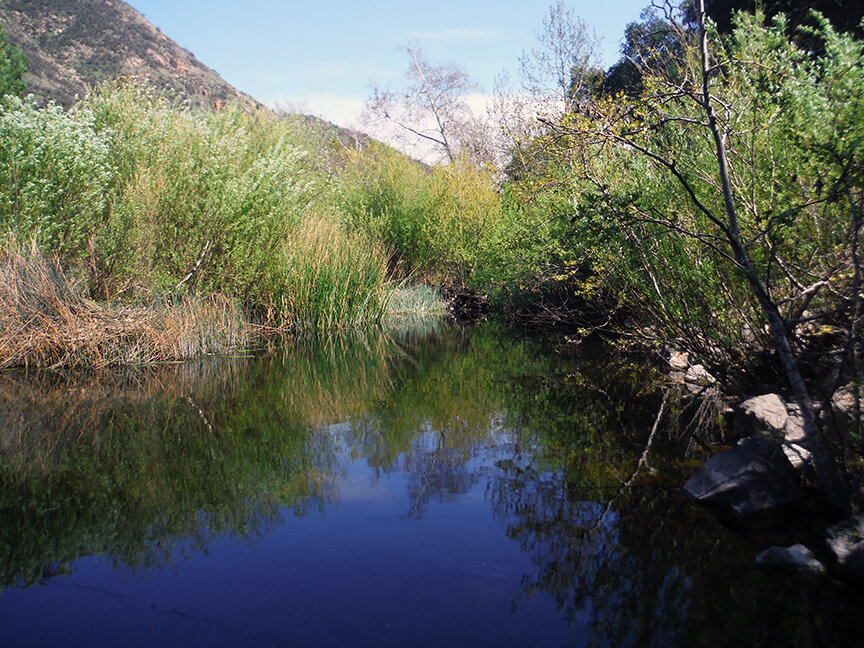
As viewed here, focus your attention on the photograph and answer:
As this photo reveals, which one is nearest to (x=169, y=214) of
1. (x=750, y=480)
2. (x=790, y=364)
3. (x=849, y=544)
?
(x=750, y=480)

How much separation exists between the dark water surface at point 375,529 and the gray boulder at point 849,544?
0.13m

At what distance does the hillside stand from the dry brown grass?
26730 mm

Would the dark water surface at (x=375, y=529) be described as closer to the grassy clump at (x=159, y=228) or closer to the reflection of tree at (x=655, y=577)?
the reflection of tree at (x=655, y=577)

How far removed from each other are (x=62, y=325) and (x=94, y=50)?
115ft

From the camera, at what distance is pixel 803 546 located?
12.3 ft

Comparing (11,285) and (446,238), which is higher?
(446,238)

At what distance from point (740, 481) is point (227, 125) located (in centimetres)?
1262

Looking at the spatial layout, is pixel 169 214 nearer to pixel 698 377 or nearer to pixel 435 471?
pixel 435 471

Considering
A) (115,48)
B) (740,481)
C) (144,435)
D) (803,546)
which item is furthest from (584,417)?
(115,48)

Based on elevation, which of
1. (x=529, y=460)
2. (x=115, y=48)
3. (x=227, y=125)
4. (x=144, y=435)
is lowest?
(x=144, y=435)

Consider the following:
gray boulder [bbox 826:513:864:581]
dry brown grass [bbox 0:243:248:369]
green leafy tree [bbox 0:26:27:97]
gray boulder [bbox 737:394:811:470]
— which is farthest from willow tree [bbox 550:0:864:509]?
green leafy tree [bbox 0:26:27:97]

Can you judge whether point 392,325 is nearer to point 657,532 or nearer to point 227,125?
point 227,125

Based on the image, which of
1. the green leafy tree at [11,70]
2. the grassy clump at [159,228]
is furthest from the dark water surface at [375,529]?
the green leafy tree at [11,70]

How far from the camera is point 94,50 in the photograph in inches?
1503
